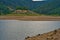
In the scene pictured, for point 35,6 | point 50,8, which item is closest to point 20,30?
point 35,6

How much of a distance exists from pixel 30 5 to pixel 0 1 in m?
8.88

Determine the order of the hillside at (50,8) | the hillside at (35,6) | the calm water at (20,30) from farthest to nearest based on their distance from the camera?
the hillside at (50,8) → the hillside at (35,6) → the calm water at (20,30)

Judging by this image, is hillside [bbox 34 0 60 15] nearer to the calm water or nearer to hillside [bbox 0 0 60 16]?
hillside [bbox 0 0 60 16]

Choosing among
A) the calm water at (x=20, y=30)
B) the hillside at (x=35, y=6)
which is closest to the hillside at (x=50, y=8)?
the hillside at (x=35, y=6)

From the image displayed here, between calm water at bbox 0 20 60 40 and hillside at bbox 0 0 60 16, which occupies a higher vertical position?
calm water at bbox 0 20 60 40

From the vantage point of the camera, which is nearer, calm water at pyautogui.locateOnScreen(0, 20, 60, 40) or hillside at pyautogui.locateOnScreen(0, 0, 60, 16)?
calm water at pyautogui.locateOnScreen(0, 20, 60, 40)

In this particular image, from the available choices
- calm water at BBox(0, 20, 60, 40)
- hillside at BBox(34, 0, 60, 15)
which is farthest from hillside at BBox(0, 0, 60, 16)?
calm water at BBox(0, 20, 60, 40)

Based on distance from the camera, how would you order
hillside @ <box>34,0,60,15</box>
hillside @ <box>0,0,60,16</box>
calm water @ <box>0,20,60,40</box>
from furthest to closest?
hillside @ <box>34,0,60,15</box> < hillside @ <box>0,0,60,16</box> < calm water @ <box>0,20,60,40</box>

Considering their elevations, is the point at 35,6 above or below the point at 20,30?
below

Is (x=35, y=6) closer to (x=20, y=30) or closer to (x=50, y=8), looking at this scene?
(x=50, y=8)

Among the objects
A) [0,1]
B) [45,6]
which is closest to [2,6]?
[0,1]

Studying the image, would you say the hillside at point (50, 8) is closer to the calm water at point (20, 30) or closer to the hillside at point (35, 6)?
the hillside at point (35, 6)

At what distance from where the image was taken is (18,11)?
5284 cm

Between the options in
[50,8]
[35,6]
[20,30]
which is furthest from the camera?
[50,8]
